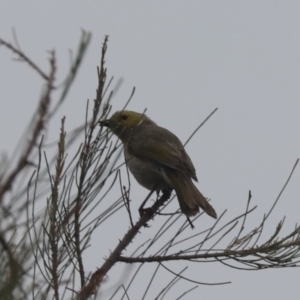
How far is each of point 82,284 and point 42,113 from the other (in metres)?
1.16

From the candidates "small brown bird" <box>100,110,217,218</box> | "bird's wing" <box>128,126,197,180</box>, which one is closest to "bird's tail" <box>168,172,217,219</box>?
"small brown bird" <box>100,110,217,218</box>

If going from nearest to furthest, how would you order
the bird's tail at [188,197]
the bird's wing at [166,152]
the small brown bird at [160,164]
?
the bird's tail at [188,197] → the small brown bird at [160,164] → the bird's wing at [166,152]

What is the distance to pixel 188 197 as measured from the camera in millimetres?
5012

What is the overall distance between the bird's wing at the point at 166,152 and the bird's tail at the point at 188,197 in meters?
0.11

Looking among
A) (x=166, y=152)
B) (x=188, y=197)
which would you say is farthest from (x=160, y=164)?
(x=188, y=197)

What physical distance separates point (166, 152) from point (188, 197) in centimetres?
120

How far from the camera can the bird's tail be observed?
4569mm

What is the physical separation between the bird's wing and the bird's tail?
111mm

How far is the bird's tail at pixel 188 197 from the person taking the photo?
180 inches

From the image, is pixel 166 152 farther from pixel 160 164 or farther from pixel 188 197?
pixel 188 197

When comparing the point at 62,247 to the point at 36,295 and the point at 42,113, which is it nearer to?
the point at 36,295

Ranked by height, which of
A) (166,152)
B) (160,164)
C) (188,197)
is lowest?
(188,197)

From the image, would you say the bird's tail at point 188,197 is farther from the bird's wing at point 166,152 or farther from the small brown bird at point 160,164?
the bird's wing at point 166,152

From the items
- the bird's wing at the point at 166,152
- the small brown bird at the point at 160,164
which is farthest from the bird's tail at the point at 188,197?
the bird's wing at the point at 166,152
